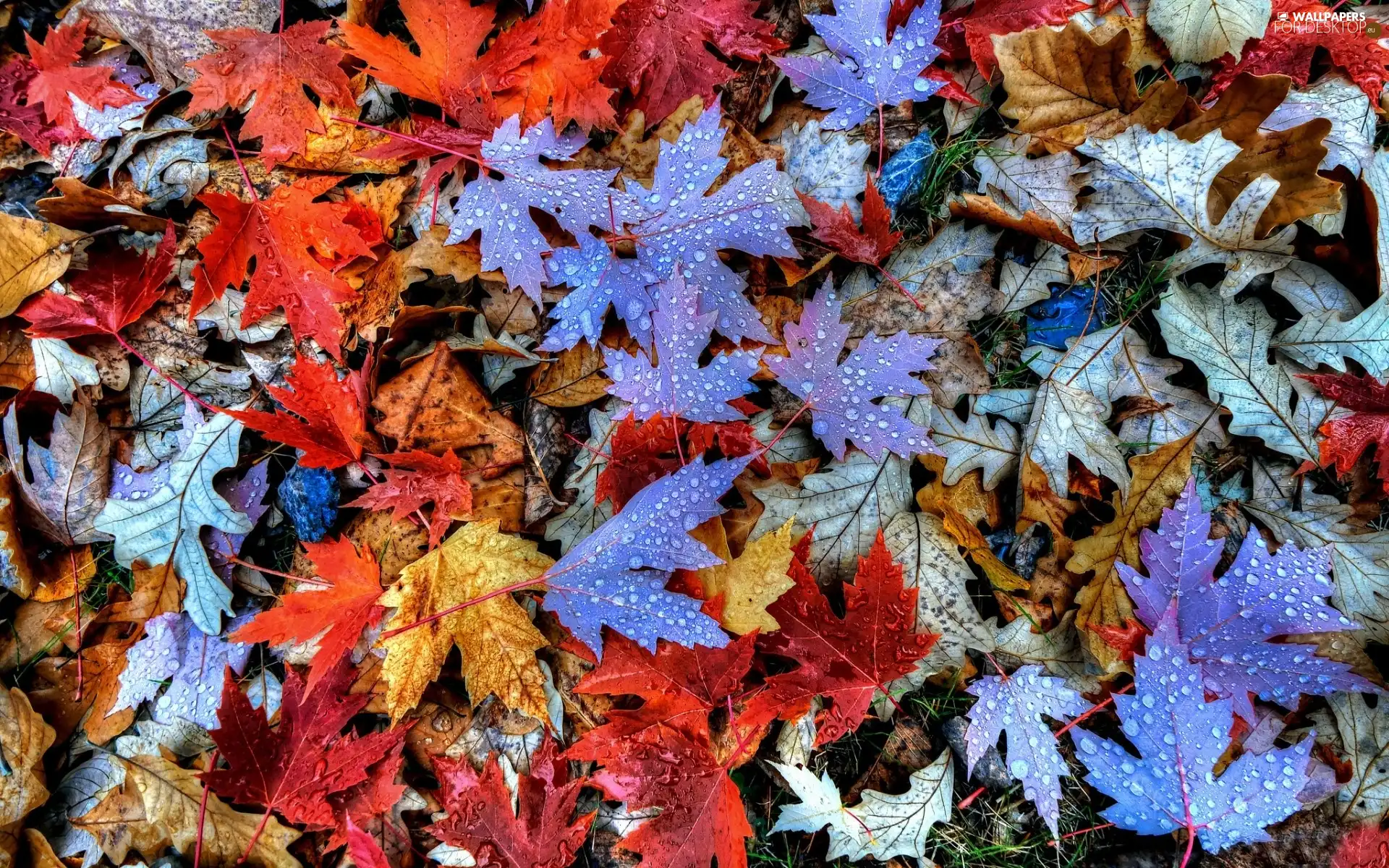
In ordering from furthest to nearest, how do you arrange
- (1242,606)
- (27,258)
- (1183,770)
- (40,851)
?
(27,258)
(40,851)
(1242,606)
(1183,770)

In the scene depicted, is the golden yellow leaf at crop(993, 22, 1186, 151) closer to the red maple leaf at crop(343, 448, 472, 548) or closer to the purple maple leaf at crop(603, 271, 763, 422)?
the purple maple leaf at crop(603, 271, 763, 422)

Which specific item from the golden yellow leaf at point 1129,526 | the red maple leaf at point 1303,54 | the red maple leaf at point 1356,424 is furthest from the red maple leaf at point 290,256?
the red maple leaf at point 1356,424

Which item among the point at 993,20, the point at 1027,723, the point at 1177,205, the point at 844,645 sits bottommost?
the point at 1027,723

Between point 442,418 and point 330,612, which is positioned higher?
point 442,418

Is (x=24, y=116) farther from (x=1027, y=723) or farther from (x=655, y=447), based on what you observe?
(x=1027, y=723)

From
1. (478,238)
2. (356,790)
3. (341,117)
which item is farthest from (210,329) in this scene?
(356,790)

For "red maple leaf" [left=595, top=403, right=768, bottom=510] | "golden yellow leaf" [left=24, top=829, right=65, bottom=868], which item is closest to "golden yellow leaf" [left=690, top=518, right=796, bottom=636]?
"red maple leaf" [left=595, top=403, right=768, bottom=510]

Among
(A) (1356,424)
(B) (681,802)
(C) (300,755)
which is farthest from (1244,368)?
(C) (300,755)
